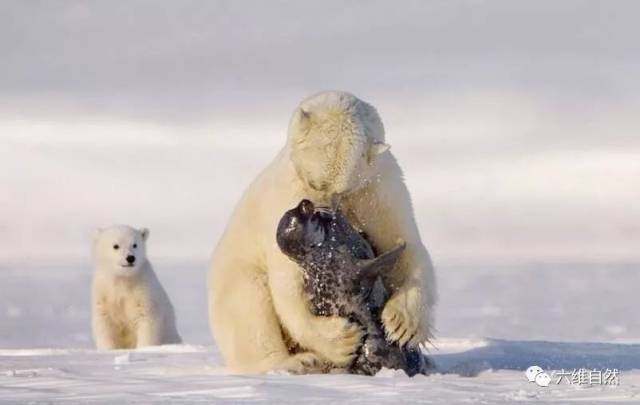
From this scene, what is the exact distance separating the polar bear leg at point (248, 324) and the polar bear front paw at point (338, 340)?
0.69ft

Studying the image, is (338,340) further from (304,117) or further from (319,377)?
(304,117)

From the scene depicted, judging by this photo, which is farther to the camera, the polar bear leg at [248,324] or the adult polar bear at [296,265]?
the polar bear leg at [248,324]

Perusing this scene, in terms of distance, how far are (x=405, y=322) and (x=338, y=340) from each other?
0.30 m

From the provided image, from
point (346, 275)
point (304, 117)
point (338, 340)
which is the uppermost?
point (304, 117)

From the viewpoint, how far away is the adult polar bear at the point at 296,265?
5.58m

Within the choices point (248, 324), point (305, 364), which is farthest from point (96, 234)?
point (305, 364)

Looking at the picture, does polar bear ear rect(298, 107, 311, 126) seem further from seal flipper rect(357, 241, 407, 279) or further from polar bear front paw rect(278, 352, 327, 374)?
A: polar bear front paw rect(278, 352, 327, 374)

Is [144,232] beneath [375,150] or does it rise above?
beneath

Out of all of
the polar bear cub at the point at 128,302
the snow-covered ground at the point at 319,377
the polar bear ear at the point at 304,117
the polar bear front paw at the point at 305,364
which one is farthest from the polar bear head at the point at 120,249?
the polar bear ear at the point at 304,117

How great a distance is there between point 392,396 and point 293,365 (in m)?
1.26

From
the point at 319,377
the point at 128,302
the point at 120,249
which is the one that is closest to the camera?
the point at 319,377

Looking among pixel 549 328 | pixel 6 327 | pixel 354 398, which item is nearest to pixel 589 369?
pixel 354 398

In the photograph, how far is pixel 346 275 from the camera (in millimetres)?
5664

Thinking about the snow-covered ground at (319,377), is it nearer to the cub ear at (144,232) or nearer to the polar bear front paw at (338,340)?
the polar bear front paw at (338,340)
